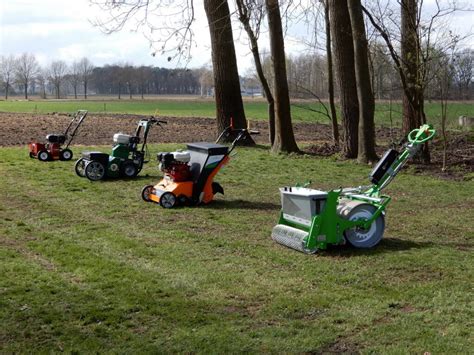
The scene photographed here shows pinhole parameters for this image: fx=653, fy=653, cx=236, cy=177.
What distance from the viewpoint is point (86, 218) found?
9109mm

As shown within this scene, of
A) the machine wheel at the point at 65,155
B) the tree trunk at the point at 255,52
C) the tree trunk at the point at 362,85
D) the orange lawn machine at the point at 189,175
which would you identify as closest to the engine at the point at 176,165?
the orange lawn machine at the point at 189,175

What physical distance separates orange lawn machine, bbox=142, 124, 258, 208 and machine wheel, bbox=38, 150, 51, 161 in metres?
6.50

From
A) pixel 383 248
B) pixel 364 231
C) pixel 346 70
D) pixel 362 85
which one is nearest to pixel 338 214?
pixel 364 231

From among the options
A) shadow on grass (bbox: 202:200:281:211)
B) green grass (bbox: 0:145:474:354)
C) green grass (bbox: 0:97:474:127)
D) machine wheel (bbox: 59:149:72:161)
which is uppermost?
green grass (bbox: 0:97:474:127)

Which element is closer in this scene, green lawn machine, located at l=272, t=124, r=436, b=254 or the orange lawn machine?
green lawn machine, located at l=272, t=124, r=436, b=254

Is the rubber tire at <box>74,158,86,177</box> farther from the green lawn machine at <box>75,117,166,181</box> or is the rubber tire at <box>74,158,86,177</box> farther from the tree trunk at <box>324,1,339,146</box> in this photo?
the tree trunk at <box>324,1,339,146</box>

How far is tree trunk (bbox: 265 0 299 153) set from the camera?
17.8 meters

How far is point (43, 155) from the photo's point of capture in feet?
52.0

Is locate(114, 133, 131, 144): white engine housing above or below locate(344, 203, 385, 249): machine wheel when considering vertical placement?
above

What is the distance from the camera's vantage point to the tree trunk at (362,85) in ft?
48.6

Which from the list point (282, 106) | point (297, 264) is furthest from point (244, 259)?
point (282, 106)

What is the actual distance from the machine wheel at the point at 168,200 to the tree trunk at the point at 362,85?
261 inches

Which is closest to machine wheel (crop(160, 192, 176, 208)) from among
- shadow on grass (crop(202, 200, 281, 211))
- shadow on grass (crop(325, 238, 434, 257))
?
shadow on grass (crop(202, 200, 281, 211))

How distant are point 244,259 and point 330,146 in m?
13.3
